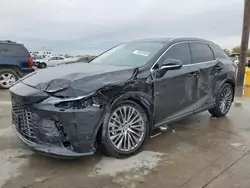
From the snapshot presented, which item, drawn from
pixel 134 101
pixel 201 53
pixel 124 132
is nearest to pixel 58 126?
pixel 124 132

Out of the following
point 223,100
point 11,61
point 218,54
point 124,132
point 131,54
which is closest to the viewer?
point 124,132

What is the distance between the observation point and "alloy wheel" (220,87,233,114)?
540cm

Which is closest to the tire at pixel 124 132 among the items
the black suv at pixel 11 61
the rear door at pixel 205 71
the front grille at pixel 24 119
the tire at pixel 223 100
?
the front grille at pixel 24 119

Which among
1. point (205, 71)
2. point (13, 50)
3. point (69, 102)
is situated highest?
point (13, 50)

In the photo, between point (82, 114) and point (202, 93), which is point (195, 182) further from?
point (202, 93)

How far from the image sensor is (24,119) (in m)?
3.23

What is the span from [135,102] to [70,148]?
1.07m

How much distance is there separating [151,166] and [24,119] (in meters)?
1.70

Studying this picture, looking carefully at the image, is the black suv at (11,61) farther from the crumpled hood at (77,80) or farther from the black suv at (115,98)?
the crumpled hood at (77,80)

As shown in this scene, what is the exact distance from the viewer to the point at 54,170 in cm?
317

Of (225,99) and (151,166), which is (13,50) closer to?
(225,99)

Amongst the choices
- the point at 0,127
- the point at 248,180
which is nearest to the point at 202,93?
the point at 248,180

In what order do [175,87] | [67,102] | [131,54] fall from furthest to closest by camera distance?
[131,54], [175,87], [67,102]

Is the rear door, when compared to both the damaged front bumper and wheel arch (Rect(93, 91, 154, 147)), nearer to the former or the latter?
wheel arch (Rect(93, 91, 154, 147))
